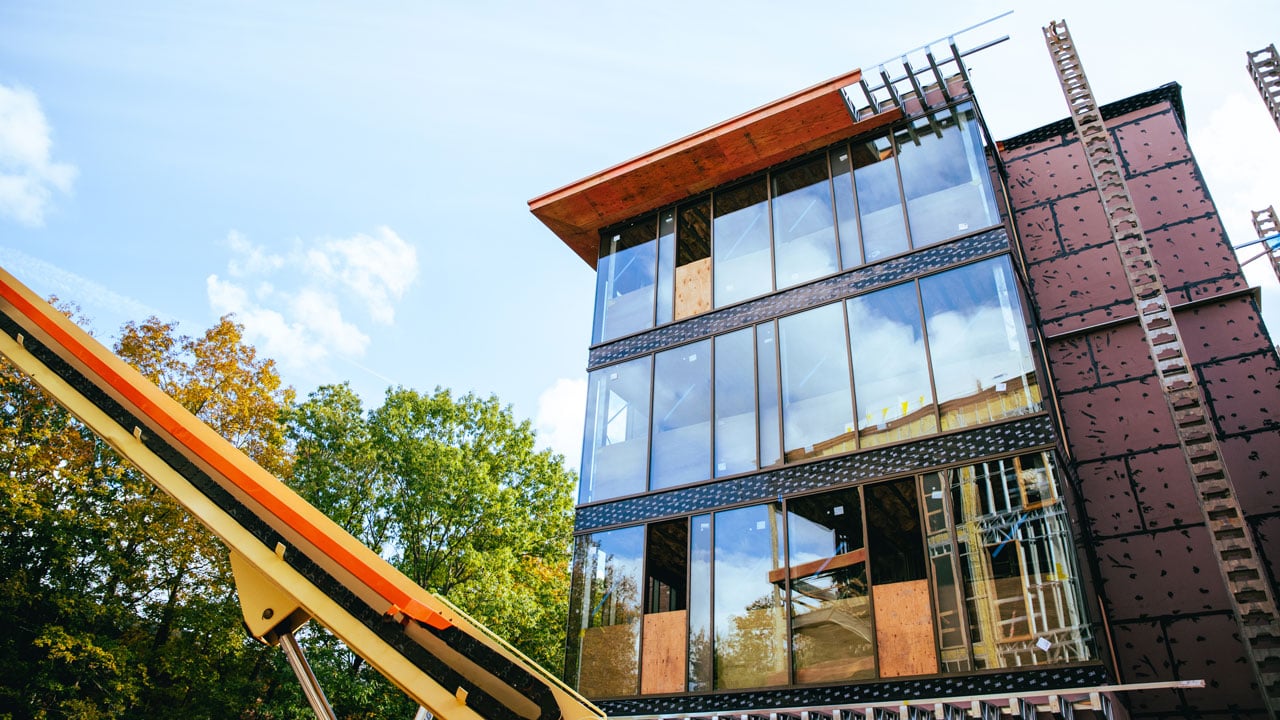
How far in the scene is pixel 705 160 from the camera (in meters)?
15.0

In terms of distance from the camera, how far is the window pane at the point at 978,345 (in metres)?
11.0

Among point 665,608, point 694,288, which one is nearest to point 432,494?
point 694,288

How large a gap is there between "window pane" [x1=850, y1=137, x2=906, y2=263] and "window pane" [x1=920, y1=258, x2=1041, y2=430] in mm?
1108

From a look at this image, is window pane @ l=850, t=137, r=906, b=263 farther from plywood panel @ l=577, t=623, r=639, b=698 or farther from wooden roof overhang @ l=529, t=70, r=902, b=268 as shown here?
plywood panel @ l=577, t=623, r=639, b=698

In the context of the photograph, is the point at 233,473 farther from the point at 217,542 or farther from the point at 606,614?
the point at 217,542

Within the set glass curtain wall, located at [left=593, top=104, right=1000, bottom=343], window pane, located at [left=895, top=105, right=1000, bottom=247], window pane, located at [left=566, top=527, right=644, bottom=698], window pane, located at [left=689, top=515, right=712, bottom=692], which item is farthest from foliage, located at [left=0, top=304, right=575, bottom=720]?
window pane, located at [left=895, top=105, right=1000, bottom=247]

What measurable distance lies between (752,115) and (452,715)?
12232 mm

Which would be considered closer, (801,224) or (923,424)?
(923,424)

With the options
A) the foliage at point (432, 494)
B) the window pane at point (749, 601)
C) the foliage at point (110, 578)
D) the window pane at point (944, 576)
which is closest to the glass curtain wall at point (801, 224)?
the window pane at point (944, 576)

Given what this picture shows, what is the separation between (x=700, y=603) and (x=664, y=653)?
92 cm

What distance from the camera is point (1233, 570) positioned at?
8.91m

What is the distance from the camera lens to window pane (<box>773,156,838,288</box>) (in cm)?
1373

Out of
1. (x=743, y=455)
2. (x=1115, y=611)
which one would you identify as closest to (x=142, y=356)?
(x=743, y=455)

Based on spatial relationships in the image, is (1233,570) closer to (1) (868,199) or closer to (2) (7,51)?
(1) (868,199)
